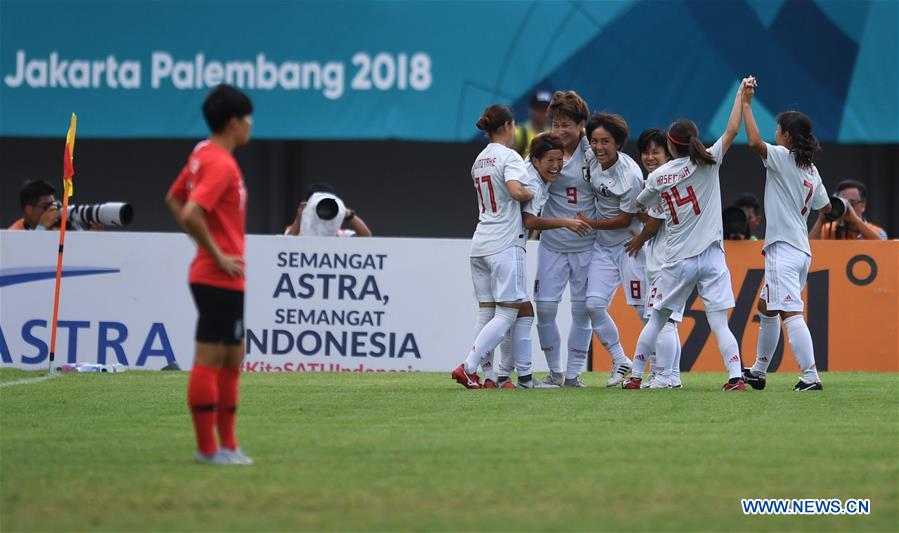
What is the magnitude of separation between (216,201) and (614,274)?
16.6 feet

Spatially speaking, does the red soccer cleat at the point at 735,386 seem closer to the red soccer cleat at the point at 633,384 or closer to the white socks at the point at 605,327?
the red soccer cleat at the point at 633,384

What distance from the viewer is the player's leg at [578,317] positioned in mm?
10672

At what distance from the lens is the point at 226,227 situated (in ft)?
20.5

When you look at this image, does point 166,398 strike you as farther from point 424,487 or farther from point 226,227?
point 424,487

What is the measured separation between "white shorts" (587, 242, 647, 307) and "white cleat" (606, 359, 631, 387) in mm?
504

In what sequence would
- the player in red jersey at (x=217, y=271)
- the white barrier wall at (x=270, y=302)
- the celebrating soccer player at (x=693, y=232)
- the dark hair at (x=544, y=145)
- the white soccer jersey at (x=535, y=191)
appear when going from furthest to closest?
the white barrier wall at (x=270, y=302)
the dark hair at (x=544, y=145)
the white soccer jersey at (x=535, y=191)
the celebrating soccer player at (x=693, y=232)
the player in red jersey at (x=217, y=271)

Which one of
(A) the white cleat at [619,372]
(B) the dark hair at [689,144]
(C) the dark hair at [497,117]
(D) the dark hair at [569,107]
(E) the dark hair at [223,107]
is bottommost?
(A) the white cleat at [619,372]

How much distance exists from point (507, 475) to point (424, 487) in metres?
0.44

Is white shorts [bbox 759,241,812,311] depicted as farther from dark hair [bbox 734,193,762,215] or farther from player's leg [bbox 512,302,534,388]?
dark hair [bbox 734,193,762,215]

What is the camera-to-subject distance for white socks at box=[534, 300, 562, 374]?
10.6 metres

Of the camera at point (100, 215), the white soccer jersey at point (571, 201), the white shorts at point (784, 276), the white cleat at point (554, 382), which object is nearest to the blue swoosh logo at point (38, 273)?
the camera at point (100, 215)

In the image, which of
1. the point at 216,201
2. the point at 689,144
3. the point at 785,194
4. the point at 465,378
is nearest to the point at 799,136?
the point at 785,194

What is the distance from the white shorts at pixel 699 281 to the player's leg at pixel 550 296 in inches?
34.9

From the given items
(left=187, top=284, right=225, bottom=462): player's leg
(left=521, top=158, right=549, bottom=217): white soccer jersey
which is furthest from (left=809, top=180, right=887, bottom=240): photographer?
(left=187, top=284, right=225, bottom=462): player's leg
